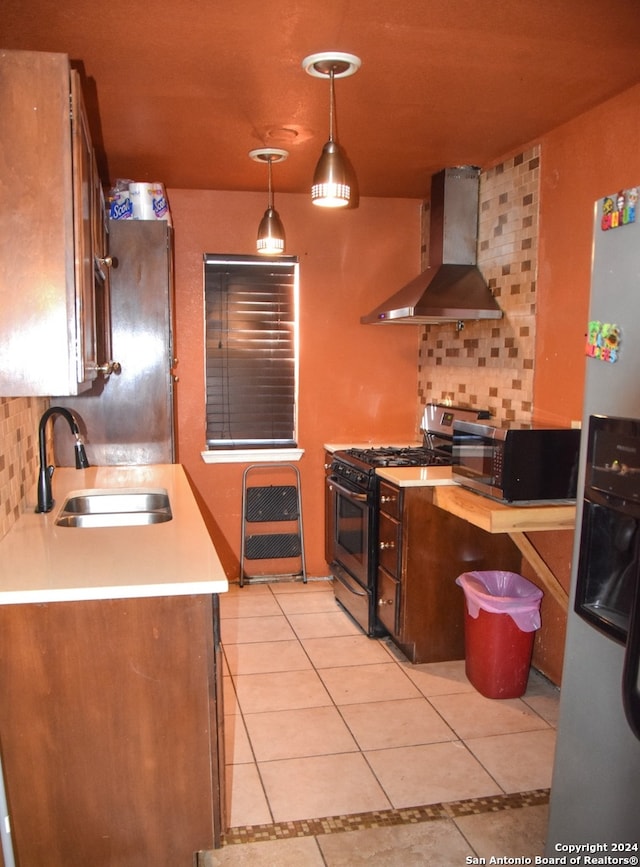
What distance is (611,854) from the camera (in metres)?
1.52

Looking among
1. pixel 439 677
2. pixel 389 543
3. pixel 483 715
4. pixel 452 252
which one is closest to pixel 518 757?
pixel 483 715

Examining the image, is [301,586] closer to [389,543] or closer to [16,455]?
[389,543]

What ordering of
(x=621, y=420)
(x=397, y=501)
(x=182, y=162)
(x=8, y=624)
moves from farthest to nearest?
(x=182, y=162), (x=397, y=501), (x=8, y=624), (x=621, y=420)

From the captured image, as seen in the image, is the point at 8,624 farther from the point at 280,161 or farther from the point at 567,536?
the point at 280,161

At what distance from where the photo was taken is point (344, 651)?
135 inches

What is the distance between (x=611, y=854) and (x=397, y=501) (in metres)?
1.83

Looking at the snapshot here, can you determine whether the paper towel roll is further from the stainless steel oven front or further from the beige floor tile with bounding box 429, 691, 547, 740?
the beige floor tile with bounding box 429, 691, 547, 740

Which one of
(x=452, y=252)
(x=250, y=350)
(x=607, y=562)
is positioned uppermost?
(x=452, y=252)

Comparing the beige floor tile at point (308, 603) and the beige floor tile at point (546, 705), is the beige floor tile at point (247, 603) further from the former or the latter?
the beige floor tile at point (546, 705)

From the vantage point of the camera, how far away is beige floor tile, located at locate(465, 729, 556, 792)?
2385mm

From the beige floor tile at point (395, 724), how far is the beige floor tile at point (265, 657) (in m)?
0.47

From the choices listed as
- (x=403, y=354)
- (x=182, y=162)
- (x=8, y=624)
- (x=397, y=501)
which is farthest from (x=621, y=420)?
(x=403, y=354)

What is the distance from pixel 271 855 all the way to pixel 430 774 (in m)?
0.67

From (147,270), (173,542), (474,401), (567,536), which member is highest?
(147,270)
